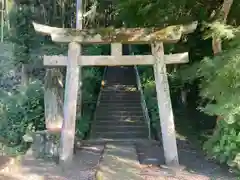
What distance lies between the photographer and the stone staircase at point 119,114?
9.72 meters

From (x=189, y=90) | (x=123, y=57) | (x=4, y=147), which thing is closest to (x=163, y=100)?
(x=123, y=57)

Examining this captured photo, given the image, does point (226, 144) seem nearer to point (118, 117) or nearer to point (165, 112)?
point (165, 112)

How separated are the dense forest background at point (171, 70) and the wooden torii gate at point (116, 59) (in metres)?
0.55

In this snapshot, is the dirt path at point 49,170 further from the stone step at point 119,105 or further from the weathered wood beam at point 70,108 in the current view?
the stone step at point 119,105

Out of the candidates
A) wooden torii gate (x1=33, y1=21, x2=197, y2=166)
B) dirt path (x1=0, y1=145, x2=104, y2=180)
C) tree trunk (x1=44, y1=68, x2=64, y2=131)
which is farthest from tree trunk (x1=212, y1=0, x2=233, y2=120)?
tree trunk (x1=44, y1=68, x2=64, y2=131)

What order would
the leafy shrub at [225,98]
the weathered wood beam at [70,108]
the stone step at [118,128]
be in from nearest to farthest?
the leafy shrub at [225,98], the weathered wood beam at [70,108], the stone step at [118,128]

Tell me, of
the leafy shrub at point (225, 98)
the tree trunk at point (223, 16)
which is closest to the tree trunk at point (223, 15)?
the tree trunk at point (223, 16)

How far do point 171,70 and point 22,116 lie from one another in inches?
192

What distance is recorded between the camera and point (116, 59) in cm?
702

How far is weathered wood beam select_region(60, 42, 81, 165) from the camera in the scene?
22.6 ft

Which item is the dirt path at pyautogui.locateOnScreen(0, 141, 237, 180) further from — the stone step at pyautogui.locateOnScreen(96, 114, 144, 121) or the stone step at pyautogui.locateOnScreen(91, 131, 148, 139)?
the stone step at pyautogui.locateOnScreen(96, 114, 144, 121)

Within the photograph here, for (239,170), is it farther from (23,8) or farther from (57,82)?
(23,8)

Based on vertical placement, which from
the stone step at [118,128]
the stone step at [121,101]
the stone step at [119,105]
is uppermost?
the stone step at [121,101]

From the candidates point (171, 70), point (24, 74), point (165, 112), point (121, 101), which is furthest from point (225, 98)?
point (24, 74)
